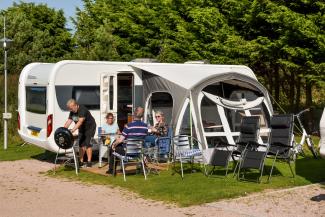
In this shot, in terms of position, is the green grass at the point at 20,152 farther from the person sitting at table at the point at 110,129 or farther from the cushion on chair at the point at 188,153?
→ the cushion on chair at the point at 188,153

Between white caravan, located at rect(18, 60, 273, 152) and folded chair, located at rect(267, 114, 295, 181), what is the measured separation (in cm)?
150

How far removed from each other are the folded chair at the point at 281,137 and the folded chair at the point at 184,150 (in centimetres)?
145

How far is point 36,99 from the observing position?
42.4ft

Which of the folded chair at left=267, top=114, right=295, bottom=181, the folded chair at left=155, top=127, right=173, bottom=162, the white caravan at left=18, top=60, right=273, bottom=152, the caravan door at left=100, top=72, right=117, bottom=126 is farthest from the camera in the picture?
the caravan door at left=100, top=72, right=117, bottom=126

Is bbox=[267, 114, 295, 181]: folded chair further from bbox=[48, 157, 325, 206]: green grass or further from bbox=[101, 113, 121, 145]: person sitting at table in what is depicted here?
bbox=[101, 113, 121, 145]: person sitting at table

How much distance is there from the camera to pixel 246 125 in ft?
37.0

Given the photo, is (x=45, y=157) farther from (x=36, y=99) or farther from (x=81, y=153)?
(x=81, y=153)

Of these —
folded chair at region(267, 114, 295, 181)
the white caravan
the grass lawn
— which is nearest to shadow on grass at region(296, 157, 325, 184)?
the grass lawn

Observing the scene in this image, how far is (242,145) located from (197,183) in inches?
66.3

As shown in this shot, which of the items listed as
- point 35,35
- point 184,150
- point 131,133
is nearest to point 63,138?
point 131,133

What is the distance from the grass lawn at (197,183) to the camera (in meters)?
8.74

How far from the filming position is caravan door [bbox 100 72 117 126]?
42.2 ft

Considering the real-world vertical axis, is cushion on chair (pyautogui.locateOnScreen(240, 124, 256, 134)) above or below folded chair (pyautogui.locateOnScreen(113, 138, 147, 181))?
above

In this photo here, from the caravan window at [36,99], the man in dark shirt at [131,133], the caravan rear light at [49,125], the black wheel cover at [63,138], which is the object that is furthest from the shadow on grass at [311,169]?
the caravan window at [36,99]
